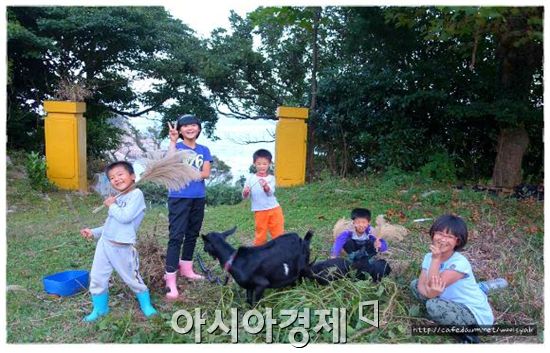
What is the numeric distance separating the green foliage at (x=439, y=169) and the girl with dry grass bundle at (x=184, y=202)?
552 cm

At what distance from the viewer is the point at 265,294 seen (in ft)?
10.8

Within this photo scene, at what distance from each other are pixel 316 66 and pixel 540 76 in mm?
3960

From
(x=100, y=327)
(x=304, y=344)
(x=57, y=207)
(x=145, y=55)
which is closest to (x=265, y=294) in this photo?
(x=304, y=344)

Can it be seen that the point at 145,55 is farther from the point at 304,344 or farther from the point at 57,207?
the point at 304,344

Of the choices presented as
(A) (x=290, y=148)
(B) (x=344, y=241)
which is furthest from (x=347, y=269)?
(A) (x=290, y=148)

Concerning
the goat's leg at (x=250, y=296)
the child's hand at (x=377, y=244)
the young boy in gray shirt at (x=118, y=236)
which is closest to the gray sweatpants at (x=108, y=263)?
the young boy in gray shirt at (x=118, y=236)

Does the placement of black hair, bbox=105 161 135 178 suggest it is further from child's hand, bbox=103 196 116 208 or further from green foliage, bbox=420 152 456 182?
Answer: green foliage, bbox=420 152 456 182

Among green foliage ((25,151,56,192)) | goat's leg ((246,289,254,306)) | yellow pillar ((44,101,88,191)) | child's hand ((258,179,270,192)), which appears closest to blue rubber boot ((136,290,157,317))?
goat's leg ((246,289,254,306))

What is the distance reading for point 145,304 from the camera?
326cm

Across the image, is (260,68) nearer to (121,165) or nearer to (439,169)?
(439,169)

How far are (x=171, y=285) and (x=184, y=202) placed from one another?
0.60 metres

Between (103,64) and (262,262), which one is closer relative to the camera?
(262,262)

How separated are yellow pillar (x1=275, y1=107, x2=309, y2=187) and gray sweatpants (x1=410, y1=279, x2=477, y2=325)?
5.80 meters

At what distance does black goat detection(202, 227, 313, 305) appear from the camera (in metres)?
3.16
